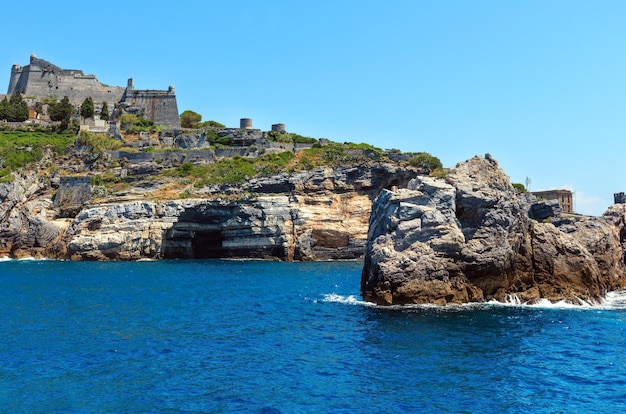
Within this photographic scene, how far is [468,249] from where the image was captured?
30266mm

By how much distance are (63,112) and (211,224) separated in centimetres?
3728

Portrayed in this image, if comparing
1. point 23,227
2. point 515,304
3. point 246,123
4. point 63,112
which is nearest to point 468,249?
point 515,304

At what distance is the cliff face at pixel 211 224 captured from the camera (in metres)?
60.2

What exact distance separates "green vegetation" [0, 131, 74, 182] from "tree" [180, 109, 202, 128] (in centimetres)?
2069

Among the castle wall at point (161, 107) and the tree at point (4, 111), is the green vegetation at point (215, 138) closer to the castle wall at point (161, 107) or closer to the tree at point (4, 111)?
the castle wall at point (161, 107)

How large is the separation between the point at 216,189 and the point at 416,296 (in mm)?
38892

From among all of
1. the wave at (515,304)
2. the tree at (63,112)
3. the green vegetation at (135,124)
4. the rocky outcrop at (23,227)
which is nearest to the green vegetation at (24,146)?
the rocky outcrop at (23,227)

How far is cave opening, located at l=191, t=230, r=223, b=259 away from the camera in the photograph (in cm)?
6531

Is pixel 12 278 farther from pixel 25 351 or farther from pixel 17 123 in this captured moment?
pixel 17 123

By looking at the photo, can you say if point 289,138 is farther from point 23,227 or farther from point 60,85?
point 60,85

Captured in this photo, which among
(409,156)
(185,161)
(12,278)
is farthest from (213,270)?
(409,156)

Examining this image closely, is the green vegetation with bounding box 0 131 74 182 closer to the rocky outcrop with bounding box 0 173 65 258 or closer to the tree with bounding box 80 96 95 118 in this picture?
the rocky outcrop with bounding box 0 173 65 258

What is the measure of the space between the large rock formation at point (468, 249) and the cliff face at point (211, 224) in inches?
1068

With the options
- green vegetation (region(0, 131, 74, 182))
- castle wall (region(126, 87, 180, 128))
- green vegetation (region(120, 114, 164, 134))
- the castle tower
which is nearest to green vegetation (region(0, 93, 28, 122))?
green vegetation (region(0, 131, 74, 182))
